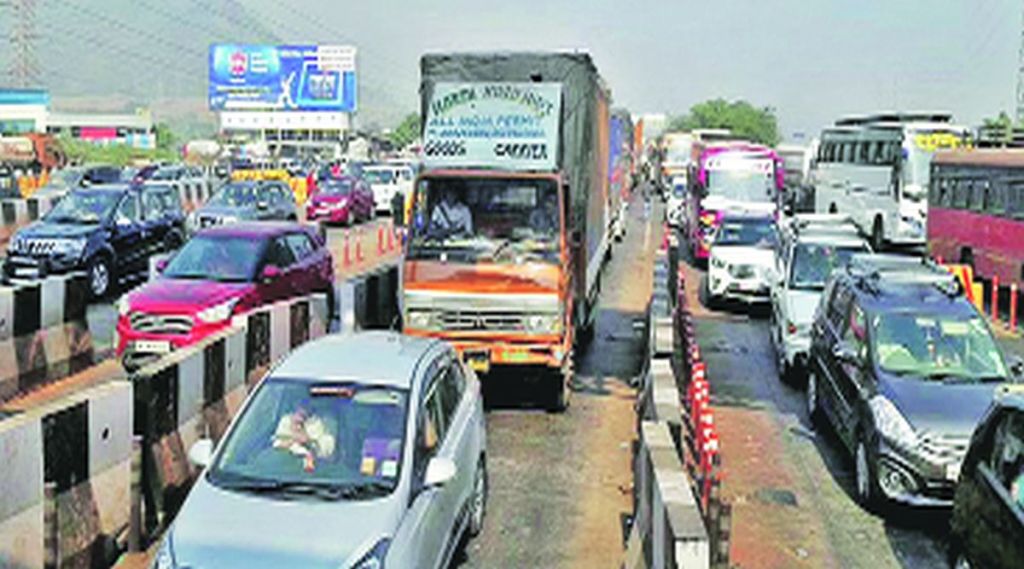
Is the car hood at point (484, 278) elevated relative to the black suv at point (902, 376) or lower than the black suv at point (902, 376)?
elevated

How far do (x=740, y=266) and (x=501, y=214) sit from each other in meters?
8.64

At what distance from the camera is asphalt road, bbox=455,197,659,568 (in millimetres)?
8773

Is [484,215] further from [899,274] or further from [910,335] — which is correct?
[910,335]

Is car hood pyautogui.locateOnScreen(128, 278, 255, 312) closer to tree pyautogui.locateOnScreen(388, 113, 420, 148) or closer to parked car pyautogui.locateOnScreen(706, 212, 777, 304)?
parked car pyautogui.locateOnScreen(706, 212, 777, 304)

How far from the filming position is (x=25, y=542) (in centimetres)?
711

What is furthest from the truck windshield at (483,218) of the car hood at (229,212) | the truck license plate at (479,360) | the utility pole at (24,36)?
the utility pole at (24,36)

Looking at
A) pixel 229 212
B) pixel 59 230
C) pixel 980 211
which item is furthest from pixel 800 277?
pixel 229 212

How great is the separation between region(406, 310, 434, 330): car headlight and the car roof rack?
15.5 ft

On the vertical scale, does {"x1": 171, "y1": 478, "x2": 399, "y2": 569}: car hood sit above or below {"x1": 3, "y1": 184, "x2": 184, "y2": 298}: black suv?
below

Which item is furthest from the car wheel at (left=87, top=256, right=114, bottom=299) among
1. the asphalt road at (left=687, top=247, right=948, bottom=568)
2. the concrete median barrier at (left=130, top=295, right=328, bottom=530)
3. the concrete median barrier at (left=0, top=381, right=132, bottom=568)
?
the concrete median barrier at (left=0, top=381, right=132, bottom=568)

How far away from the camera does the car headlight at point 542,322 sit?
1238 centimetres

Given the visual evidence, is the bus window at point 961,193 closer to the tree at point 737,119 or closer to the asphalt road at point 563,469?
the asphalt road at point 563,469

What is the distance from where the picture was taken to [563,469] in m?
10.9

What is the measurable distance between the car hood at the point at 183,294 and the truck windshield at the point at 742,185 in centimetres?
1718
